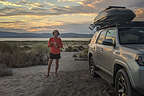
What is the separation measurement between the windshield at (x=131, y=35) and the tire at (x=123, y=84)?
2.99 feet

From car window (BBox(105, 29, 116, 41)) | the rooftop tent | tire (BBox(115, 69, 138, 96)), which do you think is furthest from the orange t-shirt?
tire (BBox(115, 69, 138, 96))

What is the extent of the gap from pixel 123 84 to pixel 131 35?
1.48 m

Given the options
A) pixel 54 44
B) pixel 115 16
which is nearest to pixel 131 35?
pixel 115 16

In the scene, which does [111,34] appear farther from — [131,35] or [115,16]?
[115,16]

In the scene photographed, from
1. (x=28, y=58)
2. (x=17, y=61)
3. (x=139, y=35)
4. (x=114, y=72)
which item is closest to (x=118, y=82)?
(x=114, y=72)

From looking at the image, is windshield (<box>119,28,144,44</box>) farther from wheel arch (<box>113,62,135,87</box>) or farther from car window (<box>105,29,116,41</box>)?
wheel arch (<box>113,62,135,87</box>)

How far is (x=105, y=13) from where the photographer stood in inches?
295

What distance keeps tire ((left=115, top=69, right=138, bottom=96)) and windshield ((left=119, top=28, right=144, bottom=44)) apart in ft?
2.99

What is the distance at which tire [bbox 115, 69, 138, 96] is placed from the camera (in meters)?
3.90

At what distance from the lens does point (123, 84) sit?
14.1 feet

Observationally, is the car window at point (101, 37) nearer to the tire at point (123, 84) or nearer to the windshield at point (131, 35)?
the windshield at point (131, 35)

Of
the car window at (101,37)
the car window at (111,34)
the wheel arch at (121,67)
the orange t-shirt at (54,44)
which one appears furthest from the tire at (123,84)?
the orange t-shirt at (54,44)

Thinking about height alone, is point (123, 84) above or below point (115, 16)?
below

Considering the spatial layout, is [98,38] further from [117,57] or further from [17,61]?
[17,61]
